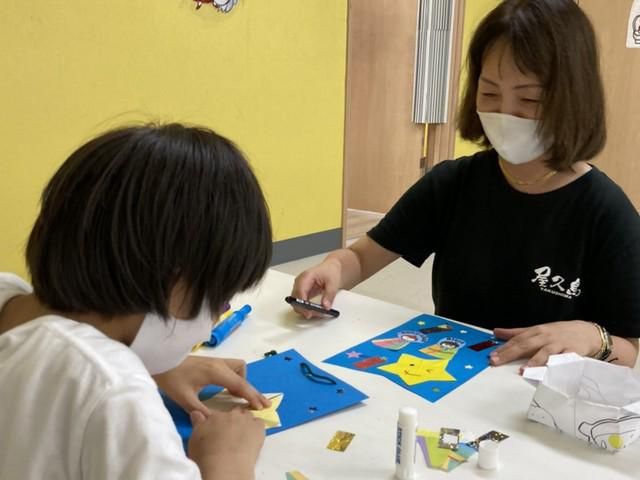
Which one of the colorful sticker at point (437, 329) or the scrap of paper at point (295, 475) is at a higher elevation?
the colorful sticker at point (437, 329)

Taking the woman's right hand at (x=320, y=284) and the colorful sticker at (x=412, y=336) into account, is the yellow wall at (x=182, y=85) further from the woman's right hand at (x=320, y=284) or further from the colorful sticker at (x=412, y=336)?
the colorful sticker at (x=412, y=336)

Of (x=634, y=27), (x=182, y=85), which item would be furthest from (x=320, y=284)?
(x=634, y=27)

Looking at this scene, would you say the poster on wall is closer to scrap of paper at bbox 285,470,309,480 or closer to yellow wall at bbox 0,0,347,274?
yellow wall at bbox 0,0,347,274

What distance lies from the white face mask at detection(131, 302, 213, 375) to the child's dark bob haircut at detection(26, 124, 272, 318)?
0.10ft

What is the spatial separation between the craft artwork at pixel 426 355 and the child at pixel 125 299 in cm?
25

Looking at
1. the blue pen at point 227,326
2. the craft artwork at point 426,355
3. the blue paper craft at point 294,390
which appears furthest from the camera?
the blue pen at point 227,326

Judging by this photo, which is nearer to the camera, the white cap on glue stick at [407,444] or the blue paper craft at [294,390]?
the white cap on glue stick at [407,444]

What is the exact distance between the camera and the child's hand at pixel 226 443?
2.10 feet

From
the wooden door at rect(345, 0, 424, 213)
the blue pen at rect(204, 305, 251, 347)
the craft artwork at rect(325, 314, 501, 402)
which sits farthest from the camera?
the wooden door at rect(345, 0, 424, 213)

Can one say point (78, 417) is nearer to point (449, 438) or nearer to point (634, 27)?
point (449, 438)

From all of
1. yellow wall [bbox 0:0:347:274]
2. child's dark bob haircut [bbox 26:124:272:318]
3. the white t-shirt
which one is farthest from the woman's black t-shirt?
yellow wall [bbox 0:0:347:274]

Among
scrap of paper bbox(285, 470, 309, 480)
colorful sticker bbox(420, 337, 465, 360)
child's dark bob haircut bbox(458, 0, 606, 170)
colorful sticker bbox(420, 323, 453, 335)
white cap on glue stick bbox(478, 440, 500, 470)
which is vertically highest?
child's dark bob haircut bbox(458, 0, 606, 170)

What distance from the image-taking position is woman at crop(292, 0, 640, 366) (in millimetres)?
1036

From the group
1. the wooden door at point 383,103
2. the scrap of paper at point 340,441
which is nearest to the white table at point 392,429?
the scrap of paper at point 340,441
